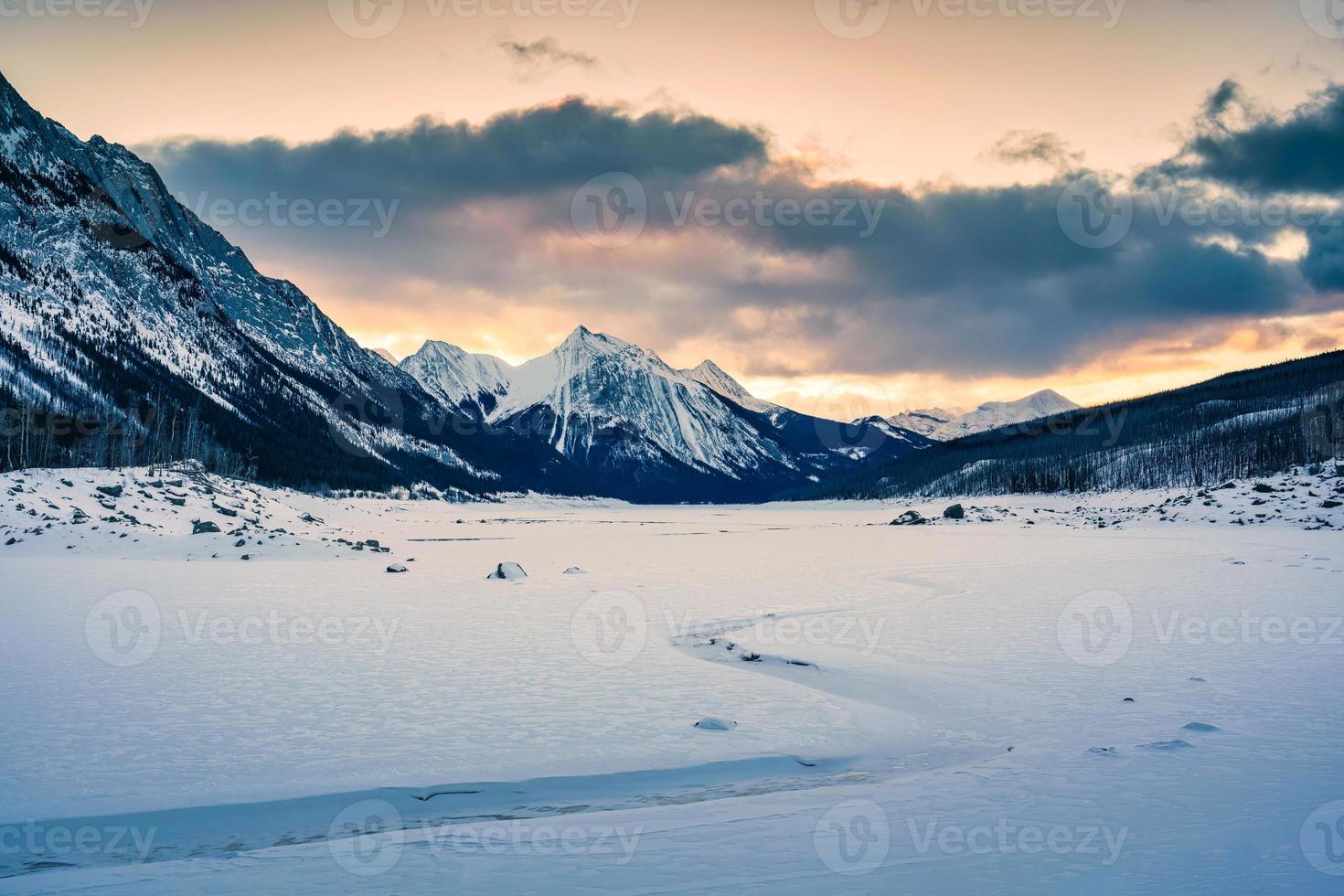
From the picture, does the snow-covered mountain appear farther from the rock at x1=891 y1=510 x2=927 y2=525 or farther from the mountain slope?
the mountain slope

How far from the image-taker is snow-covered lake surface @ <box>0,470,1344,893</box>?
21.5 ft

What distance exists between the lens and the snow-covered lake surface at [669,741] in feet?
21.5

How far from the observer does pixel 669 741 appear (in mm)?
10234

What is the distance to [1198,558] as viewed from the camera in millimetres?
38312

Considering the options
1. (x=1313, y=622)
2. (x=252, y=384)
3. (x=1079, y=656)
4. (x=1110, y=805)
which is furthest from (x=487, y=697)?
(x=252, y=384)

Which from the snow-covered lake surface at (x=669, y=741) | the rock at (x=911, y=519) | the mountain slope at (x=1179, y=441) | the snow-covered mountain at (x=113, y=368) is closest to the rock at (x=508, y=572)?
the snow-covered lake surface at (x=669, y=741)

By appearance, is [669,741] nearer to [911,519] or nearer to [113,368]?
Result: [911,519]

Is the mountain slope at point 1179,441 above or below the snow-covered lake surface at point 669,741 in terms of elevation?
above

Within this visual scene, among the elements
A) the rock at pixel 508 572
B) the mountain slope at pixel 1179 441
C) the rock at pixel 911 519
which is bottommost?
the rock at pixel 911 519

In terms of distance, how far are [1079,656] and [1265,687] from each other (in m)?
3.26

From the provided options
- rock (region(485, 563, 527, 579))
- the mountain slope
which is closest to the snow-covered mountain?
rock (region(485, 563, 527, 579))

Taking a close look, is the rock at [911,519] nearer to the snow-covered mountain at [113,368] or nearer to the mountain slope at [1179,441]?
the mountain slope at [1179,441]

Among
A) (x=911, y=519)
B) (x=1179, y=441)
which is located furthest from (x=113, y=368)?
(x=1179, y=441)

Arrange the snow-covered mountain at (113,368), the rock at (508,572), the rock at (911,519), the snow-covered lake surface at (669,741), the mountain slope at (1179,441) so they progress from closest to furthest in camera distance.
A: the snow-covered lake surface at (669,741) < the rock at (508,572) < the rock at (911,519) < the mountain slope at (1179,441) < the snow-covered mountain at (113,368)
